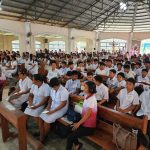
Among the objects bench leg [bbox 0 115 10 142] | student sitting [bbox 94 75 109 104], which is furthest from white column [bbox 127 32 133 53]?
bench leg [bbox 0 115 10 142]

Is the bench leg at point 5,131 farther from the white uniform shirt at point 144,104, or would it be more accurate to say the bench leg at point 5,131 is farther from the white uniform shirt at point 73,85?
the white uniform shirt at point 144,104

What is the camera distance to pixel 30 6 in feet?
35.3

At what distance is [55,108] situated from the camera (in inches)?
124

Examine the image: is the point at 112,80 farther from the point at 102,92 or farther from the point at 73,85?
the point at 102,92

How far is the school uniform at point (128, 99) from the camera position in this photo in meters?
3.18

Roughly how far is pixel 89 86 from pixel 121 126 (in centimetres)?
70

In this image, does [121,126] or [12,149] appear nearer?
[121,126]

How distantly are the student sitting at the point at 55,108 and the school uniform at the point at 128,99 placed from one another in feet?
3.39

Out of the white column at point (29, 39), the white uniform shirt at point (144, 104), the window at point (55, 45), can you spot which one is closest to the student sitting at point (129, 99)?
the white uniform shirt at point (144, 104)

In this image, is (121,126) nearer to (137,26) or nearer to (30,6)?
(30,6)

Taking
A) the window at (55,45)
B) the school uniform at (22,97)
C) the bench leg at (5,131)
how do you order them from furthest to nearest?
the window at (55,45) < the school uniform at (22,97) < the bench leg at (5,131)

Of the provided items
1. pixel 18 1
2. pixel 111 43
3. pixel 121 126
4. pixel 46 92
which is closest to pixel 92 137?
pixel 121 126

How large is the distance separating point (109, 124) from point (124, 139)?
555 mm

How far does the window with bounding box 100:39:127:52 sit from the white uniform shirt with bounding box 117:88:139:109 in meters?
16.0
